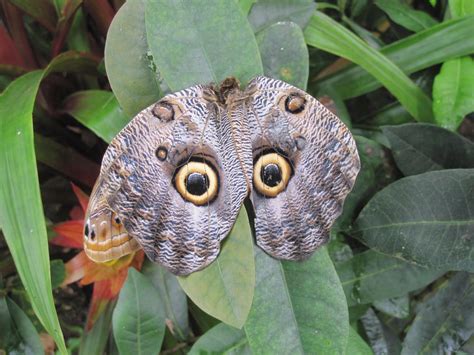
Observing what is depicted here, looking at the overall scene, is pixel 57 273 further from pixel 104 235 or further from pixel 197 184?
pixel 197 184

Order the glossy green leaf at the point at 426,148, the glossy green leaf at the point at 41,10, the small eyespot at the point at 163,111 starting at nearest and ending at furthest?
the small eyespot at the point at 163,111
the glossy green leaf at the point at 426,148
the glossy green leaf at the point at 41,10

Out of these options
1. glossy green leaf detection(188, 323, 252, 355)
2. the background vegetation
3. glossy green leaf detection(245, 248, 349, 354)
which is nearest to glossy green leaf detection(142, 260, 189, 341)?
the background vegetation

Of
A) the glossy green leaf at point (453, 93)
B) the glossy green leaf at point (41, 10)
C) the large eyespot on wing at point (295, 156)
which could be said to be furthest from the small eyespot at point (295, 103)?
the glossy green leaf at point (41, 10)

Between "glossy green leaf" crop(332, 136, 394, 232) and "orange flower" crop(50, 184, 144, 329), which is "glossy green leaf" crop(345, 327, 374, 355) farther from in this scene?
"orange flower" crop(50, 184, 144, 329)

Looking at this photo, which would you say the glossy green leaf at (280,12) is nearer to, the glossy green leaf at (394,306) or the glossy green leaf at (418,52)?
the glossy green leaf at (418,52)

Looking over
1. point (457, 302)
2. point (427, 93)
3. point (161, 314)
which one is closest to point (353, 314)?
point (457, 302)

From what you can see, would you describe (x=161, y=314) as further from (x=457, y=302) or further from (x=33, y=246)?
(x=457, y=302)

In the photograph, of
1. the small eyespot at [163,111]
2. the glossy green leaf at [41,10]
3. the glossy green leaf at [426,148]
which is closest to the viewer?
the small eyespot at [163,111]
